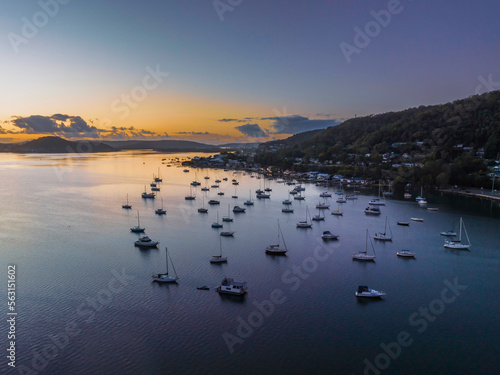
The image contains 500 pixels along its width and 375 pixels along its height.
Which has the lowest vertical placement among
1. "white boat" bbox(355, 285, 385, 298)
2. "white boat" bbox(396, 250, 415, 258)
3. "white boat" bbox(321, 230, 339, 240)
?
"white boat" bbox(321, 230, 339, 240)

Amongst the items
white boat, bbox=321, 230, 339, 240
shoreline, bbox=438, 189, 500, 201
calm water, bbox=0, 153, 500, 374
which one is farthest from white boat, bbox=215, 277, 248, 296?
shoreline, bbox=438, 189, 500, 201

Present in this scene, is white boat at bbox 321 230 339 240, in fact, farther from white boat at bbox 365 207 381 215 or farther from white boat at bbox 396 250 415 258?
white boat at bbox 365 207 381 215

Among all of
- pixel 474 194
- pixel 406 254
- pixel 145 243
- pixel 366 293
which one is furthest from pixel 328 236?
pixel 474 194

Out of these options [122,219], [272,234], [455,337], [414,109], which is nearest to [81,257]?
[122,219]

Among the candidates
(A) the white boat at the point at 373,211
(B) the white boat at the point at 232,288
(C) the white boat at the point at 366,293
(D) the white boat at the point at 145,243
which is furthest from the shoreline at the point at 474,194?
(D) the white boat at the point at 145,243

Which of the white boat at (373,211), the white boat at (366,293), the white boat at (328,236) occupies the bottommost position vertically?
the white boat at (373,211)

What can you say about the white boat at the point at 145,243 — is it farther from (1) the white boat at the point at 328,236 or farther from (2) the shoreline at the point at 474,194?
(2) the shoreline at the point at 474,194
